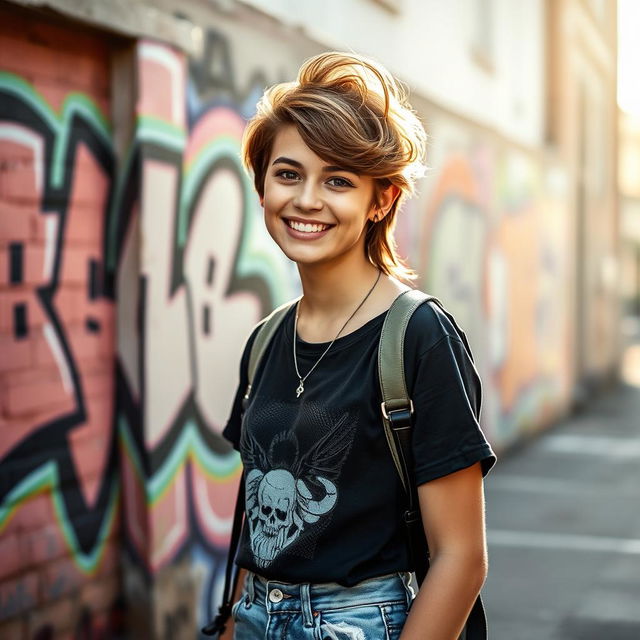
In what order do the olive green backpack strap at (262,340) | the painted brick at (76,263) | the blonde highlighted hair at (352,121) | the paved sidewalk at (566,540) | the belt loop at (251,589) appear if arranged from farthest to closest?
the paved sidewalk at (566,540), the painted brick at (76,263), the olive green backpack strap at (262,340), the belt loop at (251,589), the blonde highlighted hair at (352,121)

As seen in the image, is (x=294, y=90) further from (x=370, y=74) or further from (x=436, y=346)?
(x=436, y=346)

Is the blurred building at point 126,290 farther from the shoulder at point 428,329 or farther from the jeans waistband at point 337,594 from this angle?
the shoulder at point 428,329

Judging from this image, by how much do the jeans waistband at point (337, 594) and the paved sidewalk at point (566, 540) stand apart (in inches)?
133

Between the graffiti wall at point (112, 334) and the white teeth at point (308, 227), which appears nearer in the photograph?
the white teeth at point (308, 227)

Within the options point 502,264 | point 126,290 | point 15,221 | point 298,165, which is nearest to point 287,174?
point 298,165

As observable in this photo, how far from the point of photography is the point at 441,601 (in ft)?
6.30

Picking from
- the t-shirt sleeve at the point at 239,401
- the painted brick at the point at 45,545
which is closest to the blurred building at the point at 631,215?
the painted brick at the point at 45,545

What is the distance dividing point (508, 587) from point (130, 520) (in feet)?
8.47

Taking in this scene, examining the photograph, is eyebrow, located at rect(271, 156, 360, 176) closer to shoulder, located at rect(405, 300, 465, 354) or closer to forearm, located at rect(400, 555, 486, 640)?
shoulder, located at rect(405, 300, 465, 354)

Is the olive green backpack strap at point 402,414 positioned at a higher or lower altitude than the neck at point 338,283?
lower

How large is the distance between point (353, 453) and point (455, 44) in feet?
25.6

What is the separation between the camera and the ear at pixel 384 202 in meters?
2.17

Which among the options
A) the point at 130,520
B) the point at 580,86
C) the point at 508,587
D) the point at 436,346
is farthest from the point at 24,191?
the point at 580,86

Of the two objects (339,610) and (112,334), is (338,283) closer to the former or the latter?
(339,610)
